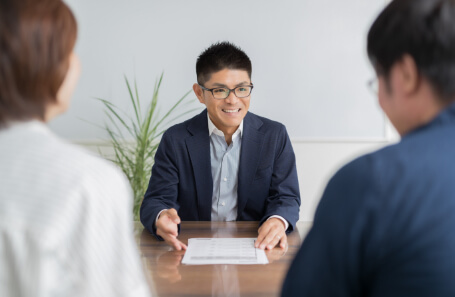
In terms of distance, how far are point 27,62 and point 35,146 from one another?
14cm

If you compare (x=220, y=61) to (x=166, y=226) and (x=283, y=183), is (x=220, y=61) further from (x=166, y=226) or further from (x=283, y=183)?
(x=166, y=226)

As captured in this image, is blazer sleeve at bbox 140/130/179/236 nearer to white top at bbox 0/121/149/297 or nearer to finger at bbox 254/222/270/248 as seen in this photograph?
finger at bbox 254/222/270/248

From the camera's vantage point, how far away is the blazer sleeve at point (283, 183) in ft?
7.09

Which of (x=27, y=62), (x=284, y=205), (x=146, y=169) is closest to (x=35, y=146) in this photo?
(x=27, y=62)

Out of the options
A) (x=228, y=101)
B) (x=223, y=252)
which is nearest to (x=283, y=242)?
(x=223, y=252)

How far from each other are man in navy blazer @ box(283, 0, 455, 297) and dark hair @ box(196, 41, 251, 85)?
1.47 metres

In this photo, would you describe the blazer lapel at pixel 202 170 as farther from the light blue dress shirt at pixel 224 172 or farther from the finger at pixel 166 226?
the finger at pixel 166 226

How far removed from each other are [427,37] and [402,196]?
0.30m

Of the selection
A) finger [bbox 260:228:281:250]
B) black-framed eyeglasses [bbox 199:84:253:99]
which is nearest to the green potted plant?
black-framed eyeglasses [bbox 199:84:253:99]

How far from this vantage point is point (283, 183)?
233 centimetres

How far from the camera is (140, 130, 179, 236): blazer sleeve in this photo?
2199 millimetres

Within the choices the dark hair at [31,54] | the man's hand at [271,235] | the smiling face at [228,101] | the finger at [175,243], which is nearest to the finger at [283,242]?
the man's hand at [271,235]

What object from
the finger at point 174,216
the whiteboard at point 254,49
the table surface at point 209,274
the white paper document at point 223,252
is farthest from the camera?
the whiteboard at point 254,49

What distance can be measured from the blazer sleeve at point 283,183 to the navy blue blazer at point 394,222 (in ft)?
4.05
